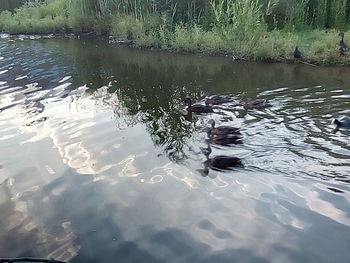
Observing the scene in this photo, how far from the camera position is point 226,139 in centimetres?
819

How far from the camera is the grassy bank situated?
613 inches

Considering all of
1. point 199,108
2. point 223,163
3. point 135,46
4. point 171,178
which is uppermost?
point 135,46

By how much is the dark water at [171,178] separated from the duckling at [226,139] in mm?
221

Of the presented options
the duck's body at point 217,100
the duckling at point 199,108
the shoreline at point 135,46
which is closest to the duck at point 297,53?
the shoreline at point 135,46

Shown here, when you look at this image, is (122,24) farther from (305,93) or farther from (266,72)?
(305,93)

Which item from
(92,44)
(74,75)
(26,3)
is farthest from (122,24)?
(26,3)

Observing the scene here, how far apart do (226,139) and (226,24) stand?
10.3 meters

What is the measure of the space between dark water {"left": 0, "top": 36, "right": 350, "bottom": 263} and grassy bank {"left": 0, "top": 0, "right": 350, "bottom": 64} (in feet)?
8.61

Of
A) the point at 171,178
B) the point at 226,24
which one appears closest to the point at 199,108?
the point at 171,178

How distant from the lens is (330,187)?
6508 mm

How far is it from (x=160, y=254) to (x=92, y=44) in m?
18.5

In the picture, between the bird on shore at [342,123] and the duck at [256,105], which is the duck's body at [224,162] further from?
the duck at [256,105]

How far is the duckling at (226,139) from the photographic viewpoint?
817 cm

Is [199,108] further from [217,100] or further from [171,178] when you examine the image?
[171,178]
